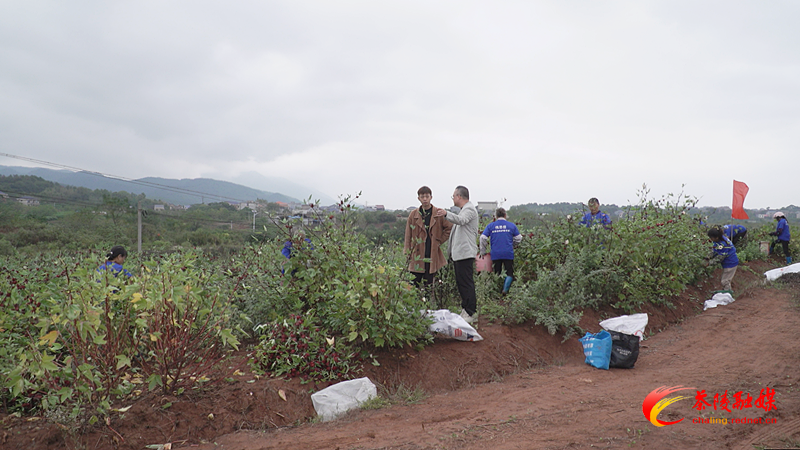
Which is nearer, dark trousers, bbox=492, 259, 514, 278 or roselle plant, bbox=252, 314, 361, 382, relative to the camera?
roselle plant, bbox=252, 314, 361, 382

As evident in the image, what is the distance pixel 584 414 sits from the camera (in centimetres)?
344

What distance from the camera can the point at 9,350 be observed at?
3.38 meters

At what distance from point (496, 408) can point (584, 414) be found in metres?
0.68

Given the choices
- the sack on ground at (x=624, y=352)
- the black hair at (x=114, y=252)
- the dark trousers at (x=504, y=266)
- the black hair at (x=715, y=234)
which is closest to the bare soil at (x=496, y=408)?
the sack on ground at (x=624, y=352)

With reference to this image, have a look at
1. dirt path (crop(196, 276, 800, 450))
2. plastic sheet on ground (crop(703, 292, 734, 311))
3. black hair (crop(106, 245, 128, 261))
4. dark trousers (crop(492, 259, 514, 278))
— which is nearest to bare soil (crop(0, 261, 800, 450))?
dirt path (crop(196, 276, 800, 450))

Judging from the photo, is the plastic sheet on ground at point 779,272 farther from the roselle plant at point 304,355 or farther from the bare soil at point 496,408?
the roselle plant at point 304,355

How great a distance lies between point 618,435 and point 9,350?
177 inches

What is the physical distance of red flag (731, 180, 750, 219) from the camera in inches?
361

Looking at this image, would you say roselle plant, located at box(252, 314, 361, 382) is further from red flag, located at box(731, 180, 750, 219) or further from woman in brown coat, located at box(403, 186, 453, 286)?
red flag, located at box(731, 180, 750, 219)

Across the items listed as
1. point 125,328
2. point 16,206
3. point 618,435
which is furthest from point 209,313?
point 16,206

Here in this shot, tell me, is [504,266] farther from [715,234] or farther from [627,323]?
[715,234]

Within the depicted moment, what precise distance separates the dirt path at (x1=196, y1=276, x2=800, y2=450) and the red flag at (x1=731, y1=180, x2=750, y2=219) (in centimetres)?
491

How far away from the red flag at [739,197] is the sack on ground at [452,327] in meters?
7.70

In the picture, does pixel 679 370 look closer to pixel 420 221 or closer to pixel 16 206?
pixel 420 221
